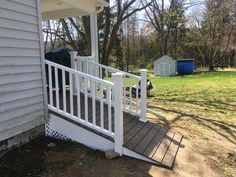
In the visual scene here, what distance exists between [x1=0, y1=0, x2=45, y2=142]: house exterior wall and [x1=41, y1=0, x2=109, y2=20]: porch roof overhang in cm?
208

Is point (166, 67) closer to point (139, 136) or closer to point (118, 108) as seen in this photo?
point (139, 136)

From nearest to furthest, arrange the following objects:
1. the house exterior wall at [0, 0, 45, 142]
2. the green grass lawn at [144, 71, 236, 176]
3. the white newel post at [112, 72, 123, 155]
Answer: the house exterior wall at [0, 0, 45, 142] → the white newel post at [112, 72, 123, 155] → the green grass lawn at [144, 71, 236, 176]

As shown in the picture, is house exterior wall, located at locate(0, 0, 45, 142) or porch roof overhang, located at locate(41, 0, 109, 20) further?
porch roof overhang, located at locate(41, 0, 109, 20)

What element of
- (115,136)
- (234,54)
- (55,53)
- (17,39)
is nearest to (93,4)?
(55,53)

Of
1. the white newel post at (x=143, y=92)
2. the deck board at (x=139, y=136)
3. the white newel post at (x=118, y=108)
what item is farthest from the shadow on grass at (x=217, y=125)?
the white newel post at (x=118, y=108)

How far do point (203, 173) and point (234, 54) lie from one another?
33095 millimetres

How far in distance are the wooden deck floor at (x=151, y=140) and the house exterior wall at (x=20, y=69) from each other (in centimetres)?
97

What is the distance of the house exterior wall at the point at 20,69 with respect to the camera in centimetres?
372

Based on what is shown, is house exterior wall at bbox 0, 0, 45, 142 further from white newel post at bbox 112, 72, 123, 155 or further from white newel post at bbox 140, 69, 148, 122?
white newel post at bbox 140, 69, 148, 122

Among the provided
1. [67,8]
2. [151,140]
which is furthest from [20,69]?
[67,8]

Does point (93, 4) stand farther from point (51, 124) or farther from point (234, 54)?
point (234, 54)

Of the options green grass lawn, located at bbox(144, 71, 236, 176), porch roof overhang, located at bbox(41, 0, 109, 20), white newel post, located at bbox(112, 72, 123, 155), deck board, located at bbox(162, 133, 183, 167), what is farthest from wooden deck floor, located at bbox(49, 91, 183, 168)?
porch roof overhang, located at bbox(41, 0, 109, 20)

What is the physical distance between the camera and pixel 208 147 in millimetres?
4840

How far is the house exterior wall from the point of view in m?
3.72
